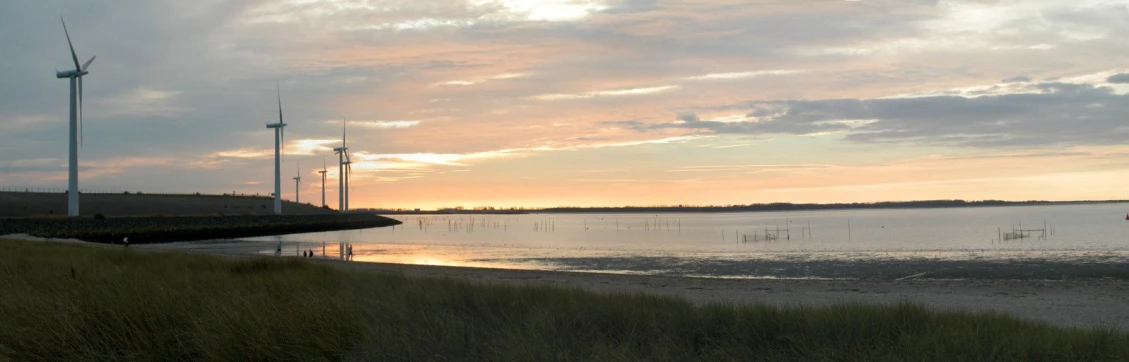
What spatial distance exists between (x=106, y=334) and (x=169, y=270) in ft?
29.7

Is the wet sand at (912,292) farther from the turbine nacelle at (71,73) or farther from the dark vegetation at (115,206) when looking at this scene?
the dark vegetation at (115,206)

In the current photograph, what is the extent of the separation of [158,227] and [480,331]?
248 ft

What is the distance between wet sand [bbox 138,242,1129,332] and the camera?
19.9 metres

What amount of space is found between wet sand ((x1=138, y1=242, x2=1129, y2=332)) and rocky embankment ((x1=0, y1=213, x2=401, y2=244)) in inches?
1785

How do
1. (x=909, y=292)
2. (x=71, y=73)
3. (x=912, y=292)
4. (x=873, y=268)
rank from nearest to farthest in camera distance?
1. (x=909, y=292)
2. (x=912, y=292)
3. (x=873, y=268)
4. (x=71, y=73)

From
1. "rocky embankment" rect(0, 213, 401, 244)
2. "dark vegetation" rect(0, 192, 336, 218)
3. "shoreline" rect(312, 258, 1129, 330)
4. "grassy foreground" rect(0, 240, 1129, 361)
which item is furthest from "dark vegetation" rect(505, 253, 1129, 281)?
"dark vegetation" rect(0, 192, 336, 218)

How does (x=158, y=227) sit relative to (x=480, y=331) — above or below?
above

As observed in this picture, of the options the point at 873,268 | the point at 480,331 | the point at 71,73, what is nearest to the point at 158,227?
the point at 71,73

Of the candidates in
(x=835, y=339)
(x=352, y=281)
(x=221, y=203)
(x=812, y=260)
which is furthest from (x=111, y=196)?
(x=835, y=339)

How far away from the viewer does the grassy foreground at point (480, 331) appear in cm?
928

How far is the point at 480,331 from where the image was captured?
417 inches

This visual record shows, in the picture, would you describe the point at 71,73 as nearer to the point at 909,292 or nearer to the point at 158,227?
the point at 158,227

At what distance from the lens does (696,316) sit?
1148cm

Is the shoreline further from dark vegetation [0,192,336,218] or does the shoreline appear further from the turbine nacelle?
dark vegetation [0,192,336,218]
